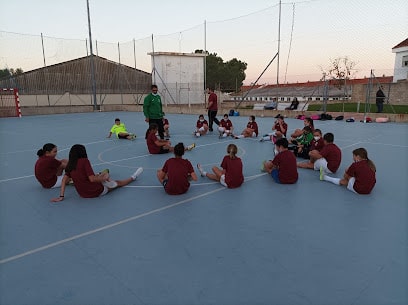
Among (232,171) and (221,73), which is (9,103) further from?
(221,73)

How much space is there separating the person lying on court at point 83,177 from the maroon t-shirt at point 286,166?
112 inches

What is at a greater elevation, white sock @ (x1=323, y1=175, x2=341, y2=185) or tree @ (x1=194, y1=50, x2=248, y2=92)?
tree @ (x1=194, y1=50, x2=248, y2=92)

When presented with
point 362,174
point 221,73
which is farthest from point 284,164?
point 221,73

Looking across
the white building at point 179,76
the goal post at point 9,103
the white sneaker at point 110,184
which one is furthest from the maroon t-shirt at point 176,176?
the white building at point 179,76

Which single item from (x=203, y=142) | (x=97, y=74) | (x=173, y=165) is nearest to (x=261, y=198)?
(x=173, y=165)

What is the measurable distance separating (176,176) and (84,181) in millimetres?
1365

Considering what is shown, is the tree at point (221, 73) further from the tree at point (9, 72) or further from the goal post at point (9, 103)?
the goal post at point (9, 103)

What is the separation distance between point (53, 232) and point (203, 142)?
6.37m

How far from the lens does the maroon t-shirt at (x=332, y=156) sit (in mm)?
5664

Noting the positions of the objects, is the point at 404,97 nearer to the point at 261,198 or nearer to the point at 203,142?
the point at 203,142

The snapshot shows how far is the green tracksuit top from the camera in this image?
29.0 ft

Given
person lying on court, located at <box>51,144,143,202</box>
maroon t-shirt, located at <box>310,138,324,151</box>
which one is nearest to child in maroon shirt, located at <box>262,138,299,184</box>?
maroon t-shirt, located at <box>310,138,324,151</box>

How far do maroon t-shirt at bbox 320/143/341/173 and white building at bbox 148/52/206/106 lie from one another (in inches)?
834

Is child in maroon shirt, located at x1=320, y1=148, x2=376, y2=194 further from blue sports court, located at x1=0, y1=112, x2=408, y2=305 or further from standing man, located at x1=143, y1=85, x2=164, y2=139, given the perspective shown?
standing man, located at x1=143, y1=85, x2=164, y2=139
